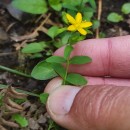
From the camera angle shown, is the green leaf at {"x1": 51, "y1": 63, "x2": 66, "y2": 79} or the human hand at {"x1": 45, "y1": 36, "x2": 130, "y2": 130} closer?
the human hand at {"x1": 45, "y1": 36, "x2": 130, "y2": 130}

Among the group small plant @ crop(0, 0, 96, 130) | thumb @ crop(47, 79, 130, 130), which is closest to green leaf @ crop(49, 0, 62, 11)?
small plant @ crop(0, 0, 96, 130)

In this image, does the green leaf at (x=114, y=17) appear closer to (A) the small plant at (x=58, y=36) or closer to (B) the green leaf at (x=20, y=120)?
(A) the small plant at (x=58, y=36)

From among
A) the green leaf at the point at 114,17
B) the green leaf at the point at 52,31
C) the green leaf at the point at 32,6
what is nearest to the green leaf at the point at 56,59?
the green leaf at the point at 52,31

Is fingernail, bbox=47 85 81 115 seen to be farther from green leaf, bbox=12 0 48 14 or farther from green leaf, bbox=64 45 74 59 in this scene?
green leaf, bbox=12 0 48 14

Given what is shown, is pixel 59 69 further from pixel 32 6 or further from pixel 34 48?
pixel 32 6

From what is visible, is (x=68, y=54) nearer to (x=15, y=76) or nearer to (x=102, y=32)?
(x=15, y=76)

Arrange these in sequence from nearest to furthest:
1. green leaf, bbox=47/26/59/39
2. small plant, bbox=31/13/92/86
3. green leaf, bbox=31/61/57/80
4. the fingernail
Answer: the fingernail < small plant, bbox=31/13/92/86 < green leaf, bbox=31/61/57/80 < green leaf, bbox=47/26/59/39
